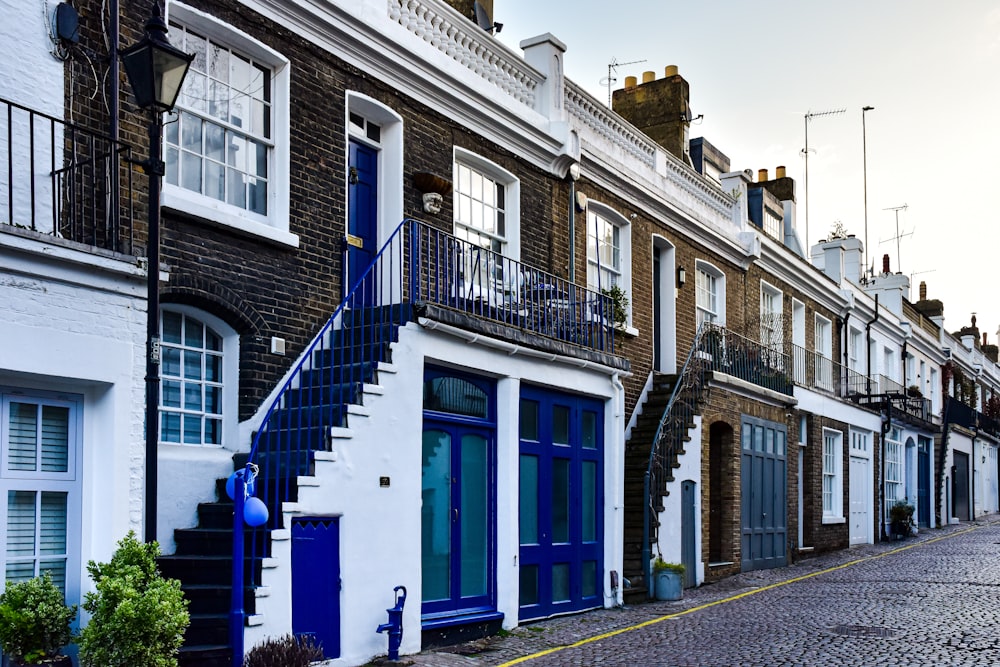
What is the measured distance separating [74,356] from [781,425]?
16.2m

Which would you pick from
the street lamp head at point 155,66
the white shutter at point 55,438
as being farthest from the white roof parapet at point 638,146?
the white shutter at point 55,438

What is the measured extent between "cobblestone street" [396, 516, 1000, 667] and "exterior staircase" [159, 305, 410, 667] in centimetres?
205

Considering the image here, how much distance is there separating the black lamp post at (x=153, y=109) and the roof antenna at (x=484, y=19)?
9233 millimetres

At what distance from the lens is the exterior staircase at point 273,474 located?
28.0 feet

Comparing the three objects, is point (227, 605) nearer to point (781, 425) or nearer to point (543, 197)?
point (543, 197)

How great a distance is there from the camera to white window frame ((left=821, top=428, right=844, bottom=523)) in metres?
25.6

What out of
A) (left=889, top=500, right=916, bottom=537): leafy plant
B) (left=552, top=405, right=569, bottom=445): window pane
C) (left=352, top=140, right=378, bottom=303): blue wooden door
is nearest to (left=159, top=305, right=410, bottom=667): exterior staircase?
(left=352, top=140, right=378, bottom=303): blue wooden door

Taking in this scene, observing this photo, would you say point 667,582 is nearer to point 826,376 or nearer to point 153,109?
point 153,109

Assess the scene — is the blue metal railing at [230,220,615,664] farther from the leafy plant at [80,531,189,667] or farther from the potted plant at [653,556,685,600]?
the potted plant at [653,556,685,600]

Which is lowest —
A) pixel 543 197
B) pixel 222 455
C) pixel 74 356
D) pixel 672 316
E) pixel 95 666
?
pixel 95 666

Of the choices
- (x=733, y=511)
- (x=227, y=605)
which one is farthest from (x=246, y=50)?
(x=733, y=511)

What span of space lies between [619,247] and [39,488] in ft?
38.1

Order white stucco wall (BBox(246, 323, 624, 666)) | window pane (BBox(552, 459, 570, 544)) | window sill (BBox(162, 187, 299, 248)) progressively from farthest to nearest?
window pane (BBox(552, 459, 570, 544)), window sill (BBox(162, 187, 299, 248)), white stucco wall (BBox(246, 323, 624, 666))

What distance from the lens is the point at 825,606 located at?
562 inches
